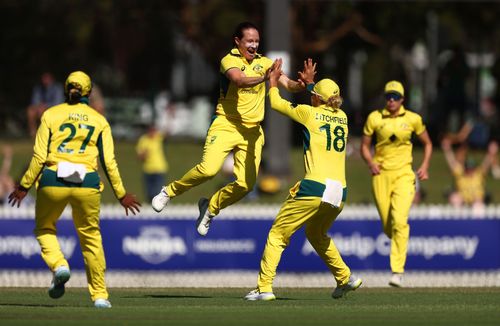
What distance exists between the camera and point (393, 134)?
18.4 m

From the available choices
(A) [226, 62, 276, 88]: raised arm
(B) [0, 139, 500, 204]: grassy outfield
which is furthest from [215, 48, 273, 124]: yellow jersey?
(B) [0, 139, 500, 204]: grassy outfield

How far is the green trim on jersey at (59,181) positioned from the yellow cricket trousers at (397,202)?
18.1ft

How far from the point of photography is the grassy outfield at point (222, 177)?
98.3 ft

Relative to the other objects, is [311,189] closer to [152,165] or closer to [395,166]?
[395,166]

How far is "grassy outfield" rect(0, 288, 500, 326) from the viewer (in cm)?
1302

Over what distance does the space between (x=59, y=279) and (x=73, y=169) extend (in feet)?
3.52

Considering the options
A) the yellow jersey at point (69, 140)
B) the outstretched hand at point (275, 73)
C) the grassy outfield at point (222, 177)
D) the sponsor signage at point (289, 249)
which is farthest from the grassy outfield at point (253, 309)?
the grassy outfield at point (222, 177)

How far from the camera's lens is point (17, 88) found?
43.7 m

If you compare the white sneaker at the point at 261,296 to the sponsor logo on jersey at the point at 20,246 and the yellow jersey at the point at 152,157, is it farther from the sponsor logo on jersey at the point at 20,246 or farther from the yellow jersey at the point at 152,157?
the yellow jersey at the point at 152,157

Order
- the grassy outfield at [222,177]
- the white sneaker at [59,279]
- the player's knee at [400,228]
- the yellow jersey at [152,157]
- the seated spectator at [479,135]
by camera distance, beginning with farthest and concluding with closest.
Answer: the seated spectator at [479,135], the grassy outfield at [222,177], the yellow jersey at [152,157], the player's knee at [400,228], the white sneaker at [59,279]

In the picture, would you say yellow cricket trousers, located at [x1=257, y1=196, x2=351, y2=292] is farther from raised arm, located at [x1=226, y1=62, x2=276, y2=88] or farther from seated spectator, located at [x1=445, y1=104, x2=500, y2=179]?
seated spectator, located at [x1=445, y1=104, x2=500, y2=179]

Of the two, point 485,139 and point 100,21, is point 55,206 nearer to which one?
point 485,139

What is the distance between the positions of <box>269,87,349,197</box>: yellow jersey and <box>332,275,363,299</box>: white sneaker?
1267 mm

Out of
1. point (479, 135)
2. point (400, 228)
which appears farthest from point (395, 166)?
point (479, 135)
